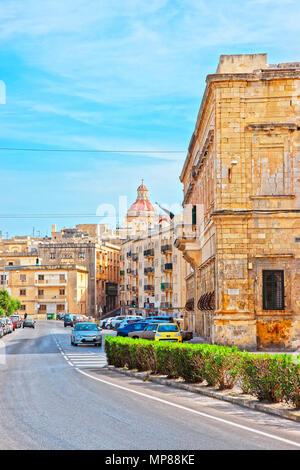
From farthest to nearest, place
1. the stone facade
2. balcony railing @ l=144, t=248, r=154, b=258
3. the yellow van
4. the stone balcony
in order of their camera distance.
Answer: balcony railing @ l=144, t=248, r=154, b=258 → the stone balcony → the yellow van → the stone facade

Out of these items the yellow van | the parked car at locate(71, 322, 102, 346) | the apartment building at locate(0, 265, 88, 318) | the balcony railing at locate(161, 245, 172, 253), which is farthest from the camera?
the apartment building at locate(0, 265, 88, 318)

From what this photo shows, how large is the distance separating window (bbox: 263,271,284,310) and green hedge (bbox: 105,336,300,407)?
10.3 m

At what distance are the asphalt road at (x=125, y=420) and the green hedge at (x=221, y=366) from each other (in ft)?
2.19

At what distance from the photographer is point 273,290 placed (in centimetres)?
3272

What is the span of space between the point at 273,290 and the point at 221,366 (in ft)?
54.0

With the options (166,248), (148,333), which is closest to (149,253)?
(166,248)

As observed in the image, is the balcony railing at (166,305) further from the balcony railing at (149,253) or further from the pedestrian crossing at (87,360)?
the pedestrian crossing at (87,360)

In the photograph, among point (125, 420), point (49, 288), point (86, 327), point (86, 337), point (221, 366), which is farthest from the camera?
point (49, 288)

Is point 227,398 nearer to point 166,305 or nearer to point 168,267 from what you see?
point 166,305

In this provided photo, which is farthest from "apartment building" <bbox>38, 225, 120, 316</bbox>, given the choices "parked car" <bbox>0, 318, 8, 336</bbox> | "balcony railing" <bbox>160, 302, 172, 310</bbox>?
"parked car" <bbox>0, 318, 8, 336</bbox>

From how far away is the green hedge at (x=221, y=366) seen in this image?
45.1 feet

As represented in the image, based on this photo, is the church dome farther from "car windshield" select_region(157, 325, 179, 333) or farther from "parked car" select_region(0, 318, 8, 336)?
"car windshield" select_region(157, 325, 179, 333)

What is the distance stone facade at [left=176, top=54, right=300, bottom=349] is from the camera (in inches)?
1273
